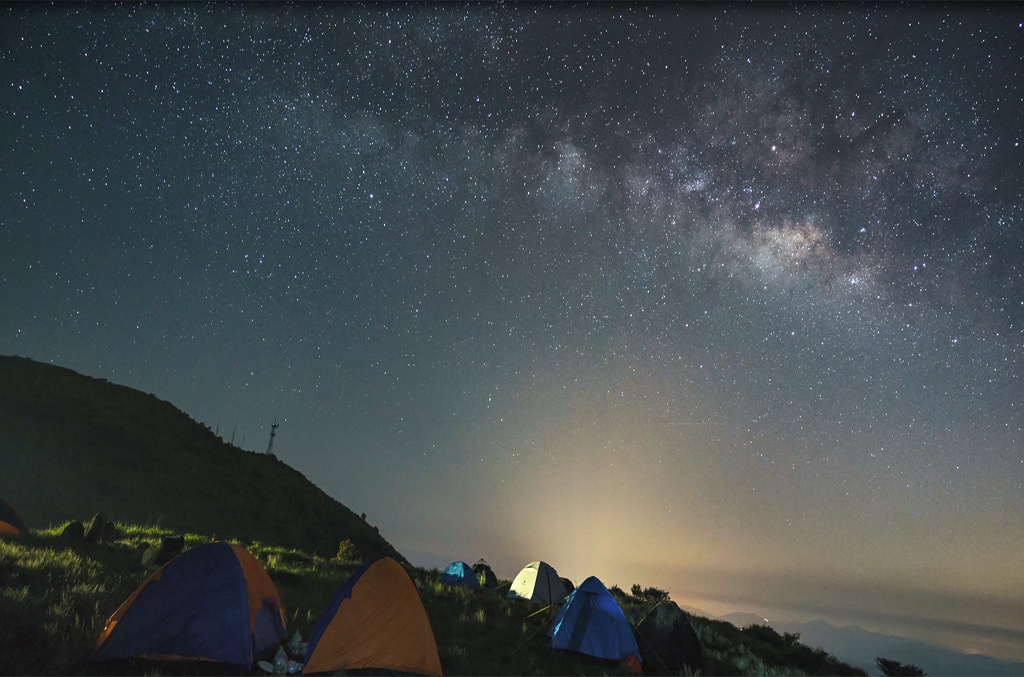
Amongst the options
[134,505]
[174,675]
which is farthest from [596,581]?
[134,505]

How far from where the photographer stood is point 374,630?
10.4 meters

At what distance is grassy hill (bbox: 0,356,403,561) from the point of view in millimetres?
35531

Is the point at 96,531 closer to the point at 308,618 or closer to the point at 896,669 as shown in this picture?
the point at 308,618

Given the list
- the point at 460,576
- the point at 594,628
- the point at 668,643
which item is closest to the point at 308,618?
the point at 594,628

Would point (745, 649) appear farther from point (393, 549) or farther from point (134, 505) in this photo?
point (393, 549)

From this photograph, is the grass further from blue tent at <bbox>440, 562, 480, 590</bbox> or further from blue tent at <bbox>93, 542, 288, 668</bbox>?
blue tent at <bbox>440, 562, 480, 590</bbox>

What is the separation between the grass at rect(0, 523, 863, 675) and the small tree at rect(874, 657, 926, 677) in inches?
124

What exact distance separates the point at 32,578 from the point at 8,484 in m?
31.5

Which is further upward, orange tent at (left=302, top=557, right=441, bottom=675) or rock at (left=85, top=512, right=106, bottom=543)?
rock at (left=85, top=512, right=106, bottom=543)

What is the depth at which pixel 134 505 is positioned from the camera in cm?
3619

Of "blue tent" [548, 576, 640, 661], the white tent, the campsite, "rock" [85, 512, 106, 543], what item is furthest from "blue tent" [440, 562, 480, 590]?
"rock" [85, 512, 106, 543]

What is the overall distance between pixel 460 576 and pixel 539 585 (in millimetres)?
4637

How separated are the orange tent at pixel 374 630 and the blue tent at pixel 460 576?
48.0 ft

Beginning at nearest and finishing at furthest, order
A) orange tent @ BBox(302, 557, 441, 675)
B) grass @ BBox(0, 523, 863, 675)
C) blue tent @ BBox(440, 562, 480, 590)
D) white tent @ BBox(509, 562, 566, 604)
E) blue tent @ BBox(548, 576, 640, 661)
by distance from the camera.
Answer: grass @ BBox(0, 523, 863, 675) < orange tent @ BBox(302, 557, 441, 675) < blue tent @ BBox(548, 576, 640, 661) < white tent @ BBox(509, 562, 566, 604) < blue tent @ BBox(440, 562, 480, 590)
